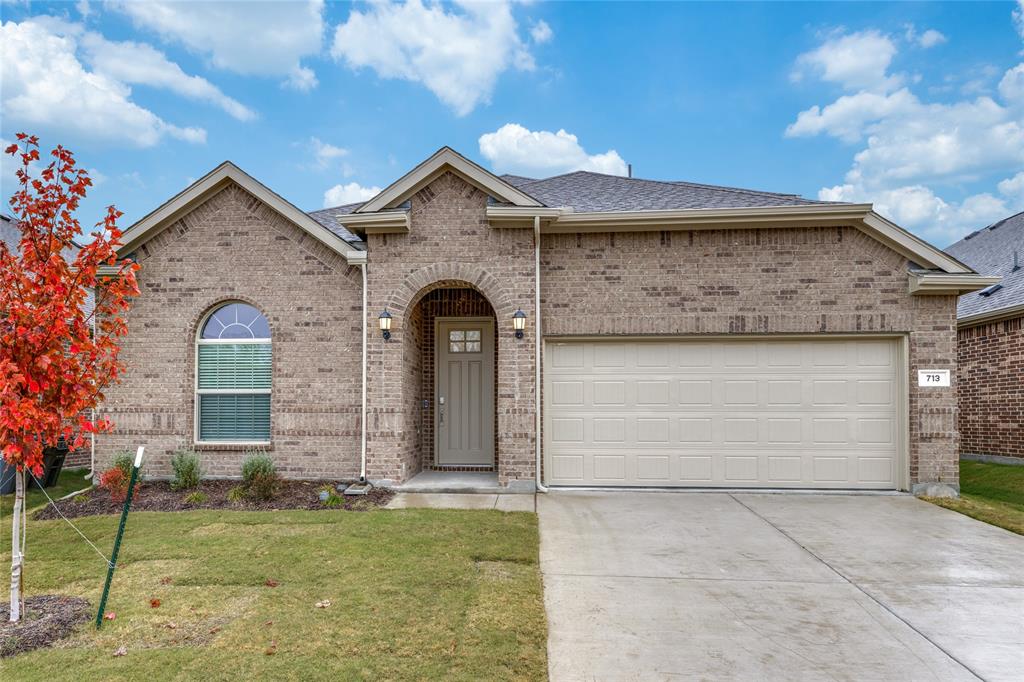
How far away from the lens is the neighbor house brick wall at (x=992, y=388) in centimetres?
1080

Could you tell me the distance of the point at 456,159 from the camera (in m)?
8.55

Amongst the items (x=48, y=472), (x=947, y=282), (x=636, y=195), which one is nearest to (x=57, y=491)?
(x=48, y=472)

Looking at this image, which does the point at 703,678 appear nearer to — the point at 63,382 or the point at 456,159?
the point at 63,382

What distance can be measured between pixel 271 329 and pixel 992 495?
1207 cm

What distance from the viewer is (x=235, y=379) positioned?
927 cm

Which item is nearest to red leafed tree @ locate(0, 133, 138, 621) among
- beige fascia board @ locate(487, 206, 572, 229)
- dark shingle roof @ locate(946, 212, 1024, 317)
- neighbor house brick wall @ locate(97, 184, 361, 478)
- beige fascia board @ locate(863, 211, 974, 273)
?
neighbor house brick wall @ locate(97, 184, 361, 478)

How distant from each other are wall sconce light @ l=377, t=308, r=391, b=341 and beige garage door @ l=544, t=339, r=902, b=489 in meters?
2.50

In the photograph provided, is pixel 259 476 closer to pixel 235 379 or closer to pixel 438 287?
pixel 235 379

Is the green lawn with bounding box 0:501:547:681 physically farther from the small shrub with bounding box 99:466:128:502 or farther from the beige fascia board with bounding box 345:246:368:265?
the beige fascia board with bounding box 345:246:368:265

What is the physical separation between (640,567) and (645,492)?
3.52 meters

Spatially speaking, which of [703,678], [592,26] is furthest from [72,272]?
[592,26]

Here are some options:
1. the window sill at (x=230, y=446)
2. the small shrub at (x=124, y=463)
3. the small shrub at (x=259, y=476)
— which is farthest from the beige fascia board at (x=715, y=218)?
the small shrub at (x=124, y=463)

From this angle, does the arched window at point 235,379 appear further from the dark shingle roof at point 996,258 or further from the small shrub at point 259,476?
the dark shingle roof at point 996,258

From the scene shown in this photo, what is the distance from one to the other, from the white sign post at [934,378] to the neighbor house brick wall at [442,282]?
5.87 metres
